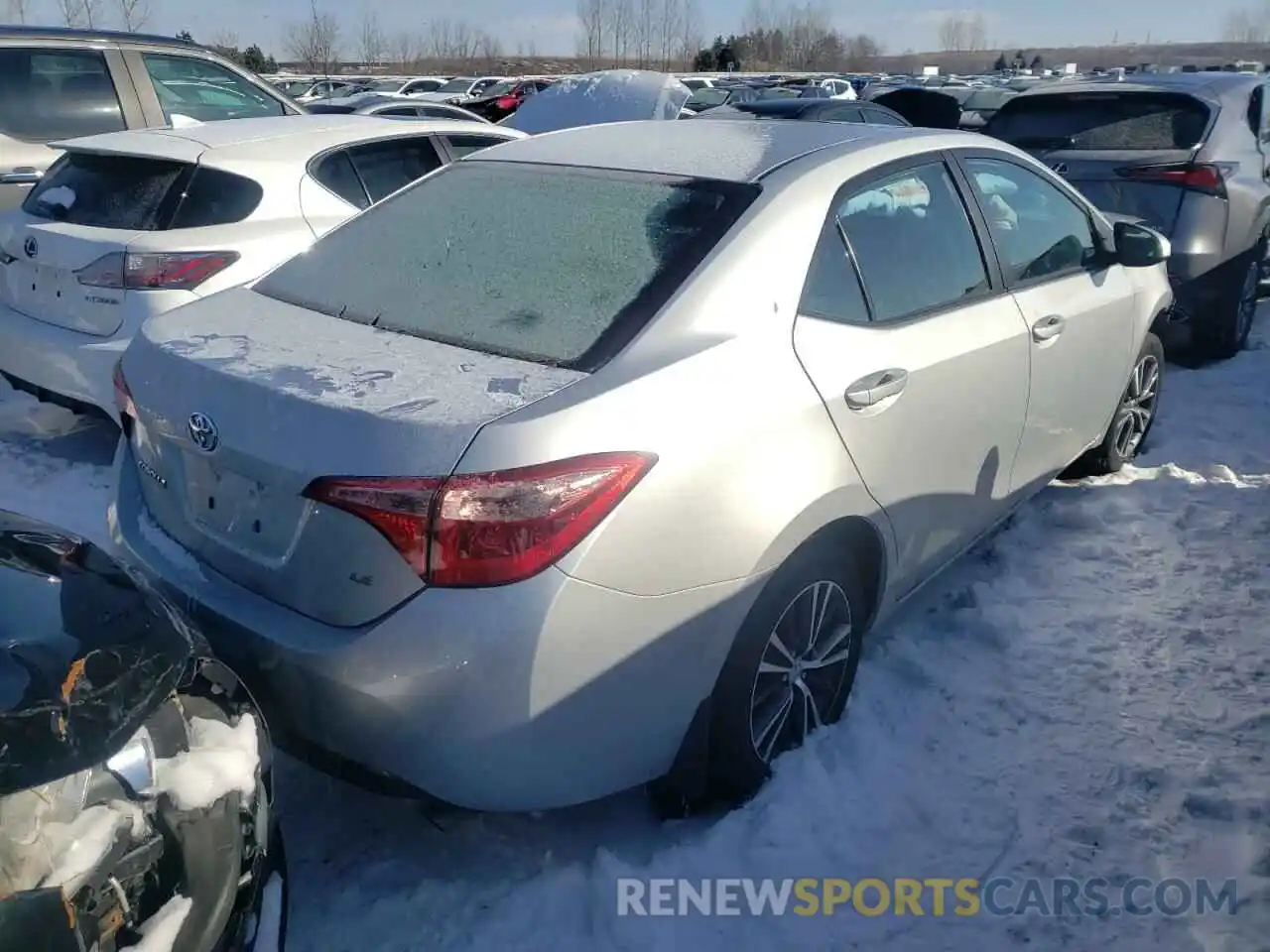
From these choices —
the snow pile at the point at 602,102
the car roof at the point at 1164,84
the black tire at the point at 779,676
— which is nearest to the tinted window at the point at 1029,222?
the black tire at the point at 779,676

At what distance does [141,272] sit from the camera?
4.37 m

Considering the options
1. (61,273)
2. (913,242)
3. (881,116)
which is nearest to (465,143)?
(61,273)

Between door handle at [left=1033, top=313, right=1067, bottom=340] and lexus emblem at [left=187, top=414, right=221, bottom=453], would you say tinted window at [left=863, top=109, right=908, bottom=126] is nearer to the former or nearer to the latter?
door handle at [left=1033, top=313, right=1067, bottom=340]

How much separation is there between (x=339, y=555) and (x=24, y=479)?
3.20 meters

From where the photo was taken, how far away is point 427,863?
267 centimetres

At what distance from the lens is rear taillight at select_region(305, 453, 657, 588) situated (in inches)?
82.3

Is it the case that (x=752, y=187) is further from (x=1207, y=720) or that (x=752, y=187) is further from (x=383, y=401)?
(x=1207, y=720)

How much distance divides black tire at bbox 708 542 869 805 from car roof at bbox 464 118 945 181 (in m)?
1.04

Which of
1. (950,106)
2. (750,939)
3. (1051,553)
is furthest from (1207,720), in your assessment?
(950,106)

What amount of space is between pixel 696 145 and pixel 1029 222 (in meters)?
1.35

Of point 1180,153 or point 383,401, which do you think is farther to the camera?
point 1180,153

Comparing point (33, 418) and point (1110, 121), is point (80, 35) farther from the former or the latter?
point (1110, 121)

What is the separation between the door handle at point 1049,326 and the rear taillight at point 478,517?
2.08 meters

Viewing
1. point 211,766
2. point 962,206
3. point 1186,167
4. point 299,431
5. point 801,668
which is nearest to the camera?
point 211,766
